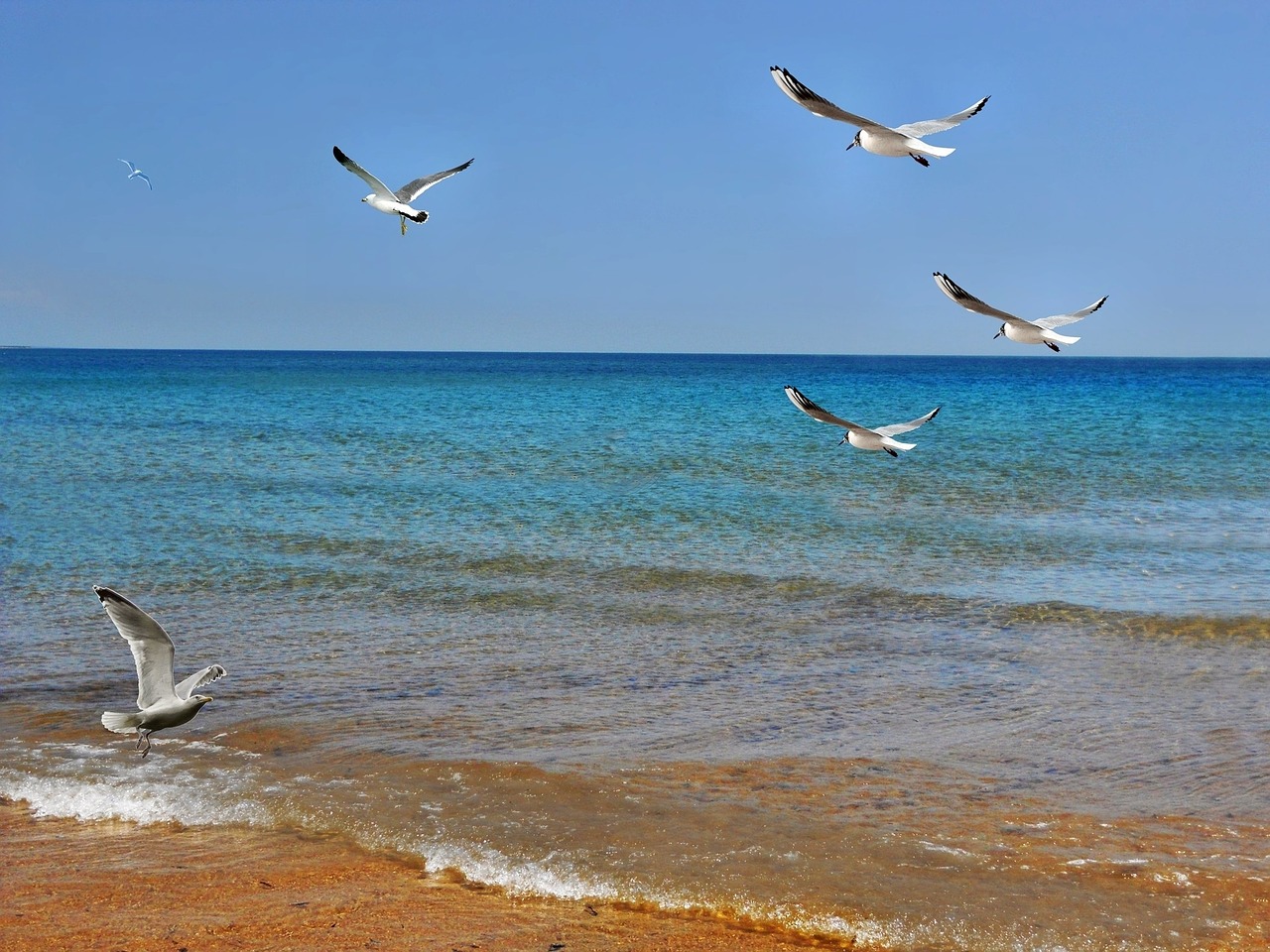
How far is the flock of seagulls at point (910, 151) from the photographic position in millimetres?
4918

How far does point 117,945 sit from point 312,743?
2281mm

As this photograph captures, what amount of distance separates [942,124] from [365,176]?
3430 millimetres

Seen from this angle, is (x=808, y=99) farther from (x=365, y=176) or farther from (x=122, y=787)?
(x=122, y=787)

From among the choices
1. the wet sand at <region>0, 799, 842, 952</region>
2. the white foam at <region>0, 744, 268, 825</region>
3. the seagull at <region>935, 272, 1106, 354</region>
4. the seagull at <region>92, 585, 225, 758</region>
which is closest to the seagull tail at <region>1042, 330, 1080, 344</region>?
the seagull at <region>935, 272, 1106, 354</region>

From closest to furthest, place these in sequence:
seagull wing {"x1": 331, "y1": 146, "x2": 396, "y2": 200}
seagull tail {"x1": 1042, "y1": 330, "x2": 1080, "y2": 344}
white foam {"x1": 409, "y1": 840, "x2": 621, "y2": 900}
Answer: white foam {"x1": 409, "y1": 840, "x2": 621, "y2": 900} → seagull tail {"x1": 1042, "y1": 330, "x2": 1080, "y2": 344} → seagull wing {"x1": 331, "y1": 146, "x2": 396, "y2": 200}

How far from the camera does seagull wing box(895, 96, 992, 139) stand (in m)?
5.53

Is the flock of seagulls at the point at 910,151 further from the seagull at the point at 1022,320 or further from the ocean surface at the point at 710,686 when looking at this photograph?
the ocean surface at the point at 710,686

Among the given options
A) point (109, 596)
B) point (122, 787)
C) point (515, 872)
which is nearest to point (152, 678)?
point (109, 596)

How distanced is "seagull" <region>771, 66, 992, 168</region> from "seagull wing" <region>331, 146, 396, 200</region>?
3049mm

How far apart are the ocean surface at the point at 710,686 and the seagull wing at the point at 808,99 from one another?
3.35 metres

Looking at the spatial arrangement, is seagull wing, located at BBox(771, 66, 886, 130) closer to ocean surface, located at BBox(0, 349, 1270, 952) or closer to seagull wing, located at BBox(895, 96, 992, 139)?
seagull wing, located at BBox(895, 96, 992, 139)

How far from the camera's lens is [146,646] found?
5137 millimetres

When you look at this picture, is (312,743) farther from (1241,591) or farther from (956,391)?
(956,391)

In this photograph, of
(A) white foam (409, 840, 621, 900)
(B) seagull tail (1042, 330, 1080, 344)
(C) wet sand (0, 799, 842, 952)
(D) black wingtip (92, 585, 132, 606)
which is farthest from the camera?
(B) seagull tail (1042, 330, 1080, 344)
